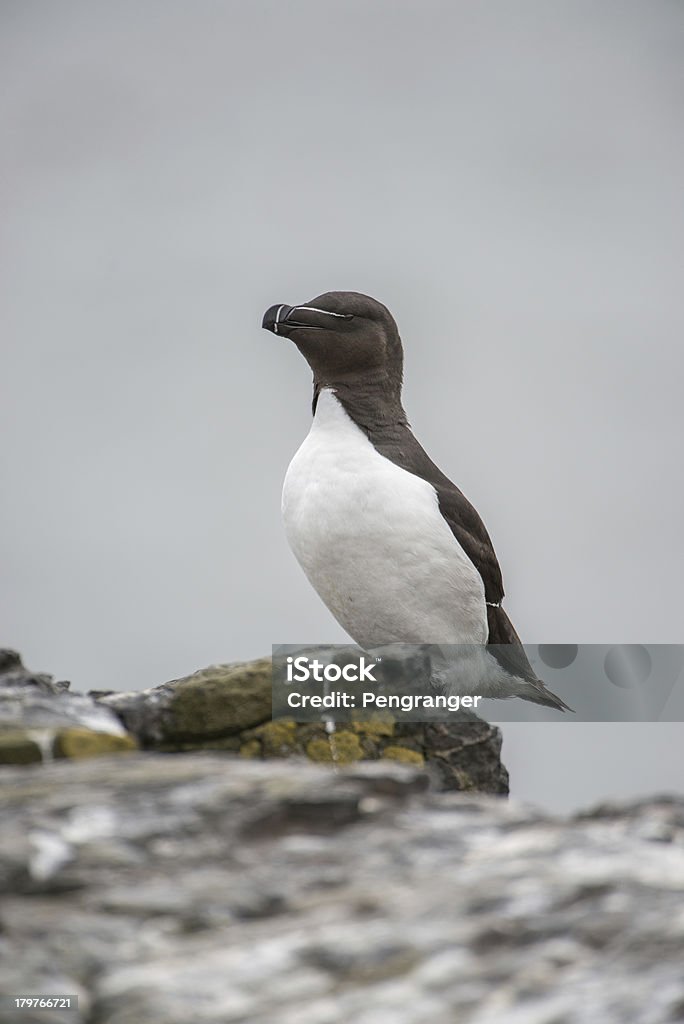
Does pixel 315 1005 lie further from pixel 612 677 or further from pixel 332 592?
pixel 612 677

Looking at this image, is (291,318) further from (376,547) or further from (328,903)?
(328,903)

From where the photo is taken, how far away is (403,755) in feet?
22.5

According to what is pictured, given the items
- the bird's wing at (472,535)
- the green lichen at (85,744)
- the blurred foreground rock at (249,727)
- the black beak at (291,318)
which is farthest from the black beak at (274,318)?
the green lichen at (85,744)

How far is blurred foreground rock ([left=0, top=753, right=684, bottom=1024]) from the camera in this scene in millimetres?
2926

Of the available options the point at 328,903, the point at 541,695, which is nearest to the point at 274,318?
the point at 541,695

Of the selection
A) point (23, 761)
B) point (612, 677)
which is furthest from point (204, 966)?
point (612, 677)

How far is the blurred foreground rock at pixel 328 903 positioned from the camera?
2926mm

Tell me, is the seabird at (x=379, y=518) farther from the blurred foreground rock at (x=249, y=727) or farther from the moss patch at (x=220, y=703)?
the moss patch at (x=220, y=703)

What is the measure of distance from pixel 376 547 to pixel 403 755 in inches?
69.3

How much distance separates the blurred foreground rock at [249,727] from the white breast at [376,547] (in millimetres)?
1260

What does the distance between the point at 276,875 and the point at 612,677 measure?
649 centimetres

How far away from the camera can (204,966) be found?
3.01 m

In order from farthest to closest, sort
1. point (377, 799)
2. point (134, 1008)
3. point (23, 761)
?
point (23, 761) → point (377, 799) → point (134, 1008)

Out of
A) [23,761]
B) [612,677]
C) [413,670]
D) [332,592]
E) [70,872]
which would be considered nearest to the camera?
[70,872]
